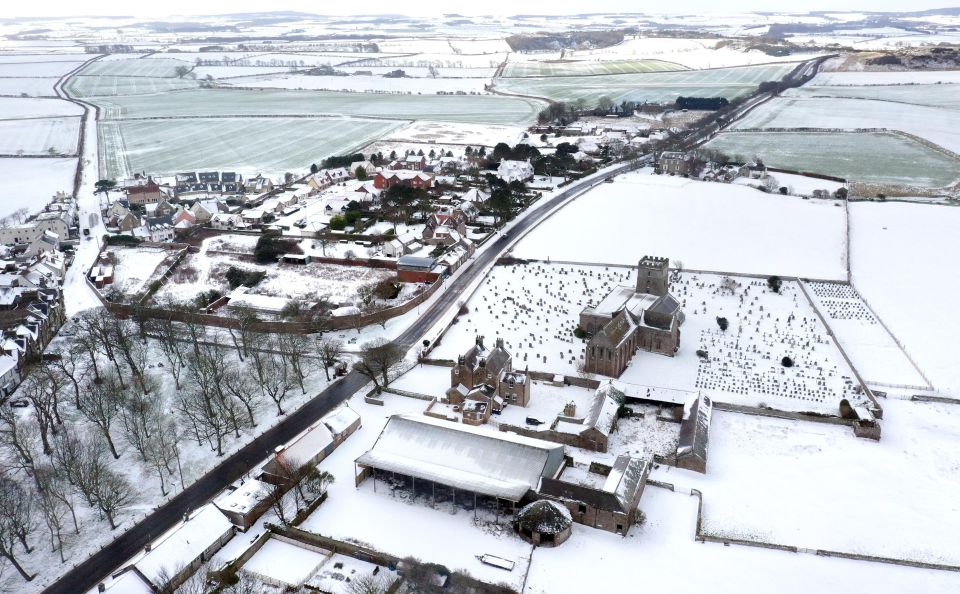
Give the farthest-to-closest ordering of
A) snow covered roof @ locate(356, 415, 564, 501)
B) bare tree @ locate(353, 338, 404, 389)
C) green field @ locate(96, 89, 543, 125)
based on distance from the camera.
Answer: green field @ locate(96, 89, 543, 125) → bare tree @ locate(353, 338, 404, 389) → snow covered roof @ locate(356, 415, 564, 501)

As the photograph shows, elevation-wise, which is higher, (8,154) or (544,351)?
(8,154)

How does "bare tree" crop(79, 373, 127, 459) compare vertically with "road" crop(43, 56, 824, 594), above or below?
above

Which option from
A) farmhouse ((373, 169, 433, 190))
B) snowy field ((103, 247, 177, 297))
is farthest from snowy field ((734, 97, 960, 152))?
snowy field ((103, 247, 177, 297))

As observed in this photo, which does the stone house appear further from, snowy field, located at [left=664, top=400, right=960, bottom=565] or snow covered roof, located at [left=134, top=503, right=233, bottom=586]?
snow covered roof, located at [left=134, top=503, right=233, bottom=586]

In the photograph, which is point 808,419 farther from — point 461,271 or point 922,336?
point 461,271

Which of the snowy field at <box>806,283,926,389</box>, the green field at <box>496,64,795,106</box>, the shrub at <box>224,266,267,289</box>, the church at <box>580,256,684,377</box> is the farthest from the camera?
the green field at <box>496,64,795,106</box>

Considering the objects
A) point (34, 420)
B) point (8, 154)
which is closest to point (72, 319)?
point (34, 420)

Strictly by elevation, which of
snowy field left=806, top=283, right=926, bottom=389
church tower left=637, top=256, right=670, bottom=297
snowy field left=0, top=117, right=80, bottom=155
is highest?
snowy field left=0, top=117, right=80, bottom=155

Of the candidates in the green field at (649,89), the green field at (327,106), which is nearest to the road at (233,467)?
the green field at (327,106)
